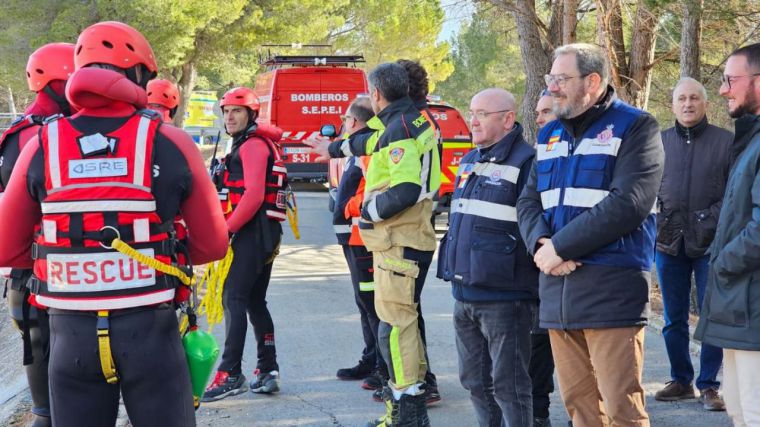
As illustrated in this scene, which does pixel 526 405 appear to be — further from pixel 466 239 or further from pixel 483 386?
pixel 466 239

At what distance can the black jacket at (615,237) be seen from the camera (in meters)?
3.76

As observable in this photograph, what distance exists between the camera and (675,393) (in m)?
5.89

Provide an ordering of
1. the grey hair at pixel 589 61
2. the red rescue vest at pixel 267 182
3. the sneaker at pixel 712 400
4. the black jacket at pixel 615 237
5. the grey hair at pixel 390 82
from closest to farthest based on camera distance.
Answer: the black jacket at pixel 615 237
the grey hair at pixel 589 61
the grey hair at pixel 390 82
the sneaker at pixel 712 400
the red rescue vest at pixel 267 182

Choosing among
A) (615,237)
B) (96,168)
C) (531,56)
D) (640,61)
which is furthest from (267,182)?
(531,56)

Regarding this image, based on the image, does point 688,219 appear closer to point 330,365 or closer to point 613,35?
point 330,365

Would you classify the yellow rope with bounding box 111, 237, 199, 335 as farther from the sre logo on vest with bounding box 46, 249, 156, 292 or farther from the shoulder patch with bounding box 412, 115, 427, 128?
the shoulder patch with bounding box 412, 115, 427, 128

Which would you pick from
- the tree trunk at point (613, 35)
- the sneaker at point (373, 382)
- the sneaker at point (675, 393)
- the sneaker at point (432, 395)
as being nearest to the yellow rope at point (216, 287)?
the sneaker at point (373, 382)

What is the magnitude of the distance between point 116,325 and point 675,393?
4.10 metres

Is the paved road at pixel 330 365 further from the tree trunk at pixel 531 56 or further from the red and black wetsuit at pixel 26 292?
the tree trunk at pixel 531 56

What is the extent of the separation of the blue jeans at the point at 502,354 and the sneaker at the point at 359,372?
2011 mm

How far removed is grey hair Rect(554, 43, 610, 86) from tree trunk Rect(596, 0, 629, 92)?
618cm

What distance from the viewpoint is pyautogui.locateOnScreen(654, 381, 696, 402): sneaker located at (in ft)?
19.3

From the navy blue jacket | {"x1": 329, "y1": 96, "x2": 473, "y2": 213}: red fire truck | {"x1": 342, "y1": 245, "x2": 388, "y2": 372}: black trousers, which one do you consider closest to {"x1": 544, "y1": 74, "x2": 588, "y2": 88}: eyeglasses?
the navy blue jacket

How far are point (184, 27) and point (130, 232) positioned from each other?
2888 centimetres
